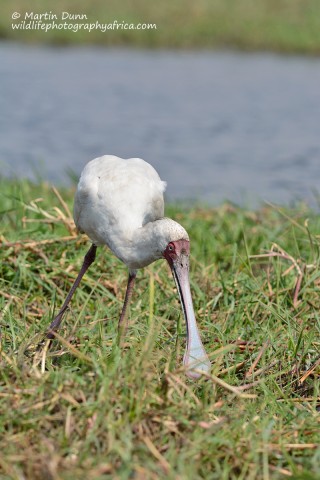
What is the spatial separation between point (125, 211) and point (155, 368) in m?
0.97

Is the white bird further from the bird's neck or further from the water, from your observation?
the water

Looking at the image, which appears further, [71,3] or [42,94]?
Result: [71,3]

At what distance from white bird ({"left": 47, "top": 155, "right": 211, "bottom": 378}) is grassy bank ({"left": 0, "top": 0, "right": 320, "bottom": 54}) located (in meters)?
18.1

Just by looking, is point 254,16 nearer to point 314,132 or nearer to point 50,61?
point 50,61

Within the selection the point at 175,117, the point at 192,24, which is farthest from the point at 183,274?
the point at 192,24

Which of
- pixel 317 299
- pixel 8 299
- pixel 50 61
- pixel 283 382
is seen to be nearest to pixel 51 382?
pixel 283 382

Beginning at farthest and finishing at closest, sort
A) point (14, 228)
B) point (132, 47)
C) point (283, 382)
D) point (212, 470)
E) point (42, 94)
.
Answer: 1. point (132, 47)
2. point (42, 94)
3. point (14, 228)
4. point (283, 382)
5. point (212, 470)

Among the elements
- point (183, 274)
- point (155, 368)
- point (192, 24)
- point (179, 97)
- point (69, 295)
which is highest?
point (183, 274)

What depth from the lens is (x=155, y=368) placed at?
346 centimetres

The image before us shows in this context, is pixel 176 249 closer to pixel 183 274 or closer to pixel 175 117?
pixel 183 274

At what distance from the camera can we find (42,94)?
16875mm

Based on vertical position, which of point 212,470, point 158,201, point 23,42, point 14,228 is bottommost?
point 23,42

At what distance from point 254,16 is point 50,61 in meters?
6.18

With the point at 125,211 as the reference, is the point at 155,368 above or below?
below
